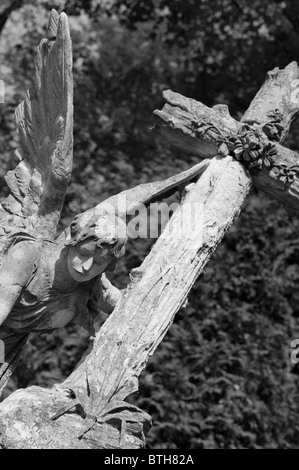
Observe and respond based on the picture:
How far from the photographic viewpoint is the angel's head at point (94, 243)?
4.80m

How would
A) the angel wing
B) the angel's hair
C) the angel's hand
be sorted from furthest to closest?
the angel's hand
the angel wing
the angel's hair

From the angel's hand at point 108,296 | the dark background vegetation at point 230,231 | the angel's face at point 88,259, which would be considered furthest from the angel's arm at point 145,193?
the dark background vegetation at point 230,231

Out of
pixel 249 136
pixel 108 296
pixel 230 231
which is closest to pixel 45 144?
pixel 108 296

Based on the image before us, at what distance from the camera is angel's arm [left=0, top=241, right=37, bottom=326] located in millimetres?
4828

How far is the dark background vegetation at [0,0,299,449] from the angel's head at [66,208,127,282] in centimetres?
253

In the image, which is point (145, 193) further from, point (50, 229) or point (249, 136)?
point (249, 136)

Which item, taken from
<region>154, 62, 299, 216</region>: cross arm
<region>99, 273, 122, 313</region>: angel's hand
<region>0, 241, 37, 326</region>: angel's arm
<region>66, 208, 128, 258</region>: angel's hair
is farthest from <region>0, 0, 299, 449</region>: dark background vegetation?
<region>66, 208, 128, 258</region>: angel's hair

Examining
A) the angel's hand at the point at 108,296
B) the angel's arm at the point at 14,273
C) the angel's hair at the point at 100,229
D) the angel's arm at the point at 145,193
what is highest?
the angel's arm at the point at 145,193

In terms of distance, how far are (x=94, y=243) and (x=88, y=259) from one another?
3.4 inches

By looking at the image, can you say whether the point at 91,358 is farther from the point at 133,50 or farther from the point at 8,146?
the point at 133,50

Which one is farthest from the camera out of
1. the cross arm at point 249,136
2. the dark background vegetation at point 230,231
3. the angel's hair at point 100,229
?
the dark background vegetation at point 230,231

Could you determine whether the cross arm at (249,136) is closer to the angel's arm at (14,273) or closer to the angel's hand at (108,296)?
the angel's hand at (108,296)

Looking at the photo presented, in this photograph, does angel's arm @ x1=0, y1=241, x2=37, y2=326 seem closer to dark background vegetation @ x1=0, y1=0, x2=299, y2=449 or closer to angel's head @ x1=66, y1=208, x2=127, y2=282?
angel's head @ x1=66, y1=208, x2=127, y2=282

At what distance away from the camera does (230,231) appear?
10203mm
